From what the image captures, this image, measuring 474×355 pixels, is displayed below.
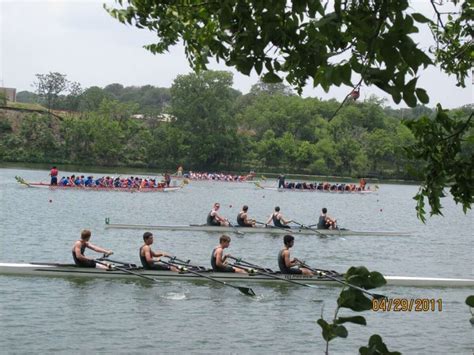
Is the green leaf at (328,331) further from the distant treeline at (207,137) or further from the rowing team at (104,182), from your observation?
the distant treeline at (207,137)

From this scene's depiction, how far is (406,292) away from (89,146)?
7545 centimetres

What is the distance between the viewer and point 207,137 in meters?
92.4

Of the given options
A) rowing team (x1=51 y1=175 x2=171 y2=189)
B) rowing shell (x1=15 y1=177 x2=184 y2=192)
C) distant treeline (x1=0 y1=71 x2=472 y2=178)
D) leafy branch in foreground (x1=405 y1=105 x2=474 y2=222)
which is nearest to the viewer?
leafy branch in foreground (x1=405 y1=105 x2=474 y2=222)

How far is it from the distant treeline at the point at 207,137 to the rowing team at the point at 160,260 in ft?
225

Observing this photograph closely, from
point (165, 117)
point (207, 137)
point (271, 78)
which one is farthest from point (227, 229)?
point (165, 117)

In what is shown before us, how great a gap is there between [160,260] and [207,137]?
250 feet

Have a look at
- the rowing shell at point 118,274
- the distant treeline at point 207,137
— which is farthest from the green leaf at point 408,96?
the distant treeline at point 207,137

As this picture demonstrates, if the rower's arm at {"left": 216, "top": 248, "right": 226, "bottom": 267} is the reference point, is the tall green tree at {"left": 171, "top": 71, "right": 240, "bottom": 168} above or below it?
above

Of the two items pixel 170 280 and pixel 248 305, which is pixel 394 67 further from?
pixel 170 280

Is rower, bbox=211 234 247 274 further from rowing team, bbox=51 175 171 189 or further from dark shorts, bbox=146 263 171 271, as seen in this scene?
rowing team, bbox=51 175 171 189

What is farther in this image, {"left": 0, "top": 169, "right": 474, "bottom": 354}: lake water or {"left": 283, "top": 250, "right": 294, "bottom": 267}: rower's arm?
{"left": 283, "top": 250, "right": 294, "bottom": 267}: rower's arm

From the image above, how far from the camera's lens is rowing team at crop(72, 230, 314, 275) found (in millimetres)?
15852

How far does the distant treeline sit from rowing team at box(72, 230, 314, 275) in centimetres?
6844

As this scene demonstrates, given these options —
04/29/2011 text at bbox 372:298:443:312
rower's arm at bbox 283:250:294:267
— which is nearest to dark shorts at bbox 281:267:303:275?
rower's arm at bbox 283:250:294:267
